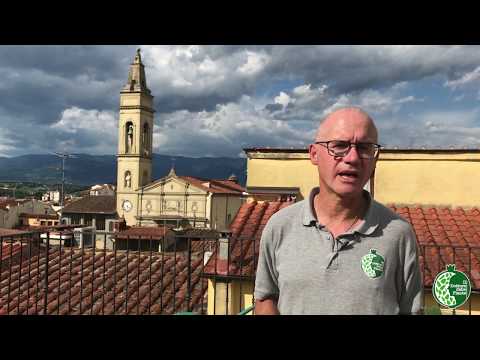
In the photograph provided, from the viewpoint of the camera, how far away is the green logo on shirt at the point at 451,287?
2.38 metres

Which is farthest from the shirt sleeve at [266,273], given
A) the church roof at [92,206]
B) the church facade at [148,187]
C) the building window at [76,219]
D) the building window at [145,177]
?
the building window at [145,177]

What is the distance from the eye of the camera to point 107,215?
148 feet

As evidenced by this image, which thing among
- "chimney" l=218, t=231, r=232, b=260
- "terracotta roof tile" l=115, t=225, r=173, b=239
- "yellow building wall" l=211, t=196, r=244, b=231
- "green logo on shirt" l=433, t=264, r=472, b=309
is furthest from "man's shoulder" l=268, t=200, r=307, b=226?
"yellow building wall" l=211, t=196, r=244, b=231

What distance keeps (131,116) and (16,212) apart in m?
17.0

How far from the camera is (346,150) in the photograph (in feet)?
4.83

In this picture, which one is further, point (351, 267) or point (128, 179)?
point (128, 179)

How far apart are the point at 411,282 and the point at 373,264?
0.51 ft

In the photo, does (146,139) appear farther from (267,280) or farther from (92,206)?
(267,280)

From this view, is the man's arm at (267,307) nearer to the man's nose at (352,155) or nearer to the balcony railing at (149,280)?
the man's nose at (352,155)

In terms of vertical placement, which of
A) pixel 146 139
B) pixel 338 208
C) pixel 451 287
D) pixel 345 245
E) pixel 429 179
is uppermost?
pixel 146 139

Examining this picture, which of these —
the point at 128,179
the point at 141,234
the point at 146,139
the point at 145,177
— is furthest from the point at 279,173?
the point at 146,139
